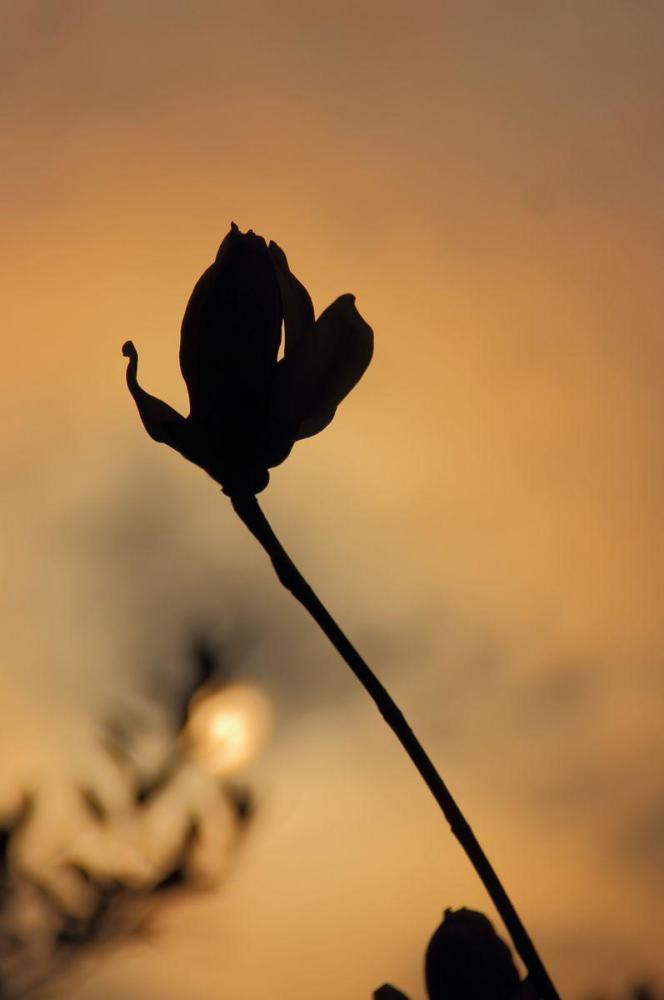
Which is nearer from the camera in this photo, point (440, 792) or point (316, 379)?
point (440, 792)

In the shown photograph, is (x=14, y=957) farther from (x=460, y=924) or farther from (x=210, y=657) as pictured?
(x=460, y=924)

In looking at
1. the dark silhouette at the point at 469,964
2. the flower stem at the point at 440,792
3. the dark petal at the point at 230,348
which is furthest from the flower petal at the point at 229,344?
the dark silhouette at the point at 469,964

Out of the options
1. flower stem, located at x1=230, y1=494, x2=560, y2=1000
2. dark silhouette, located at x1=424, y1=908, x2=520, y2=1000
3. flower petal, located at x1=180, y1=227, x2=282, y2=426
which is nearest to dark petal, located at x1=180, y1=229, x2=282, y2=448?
flower petal, located at x1=180, y1=227, x2=282, y2=426

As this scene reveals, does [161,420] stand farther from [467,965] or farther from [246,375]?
[467,965]

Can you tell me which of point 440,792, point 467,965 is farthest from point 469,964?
point 440,792

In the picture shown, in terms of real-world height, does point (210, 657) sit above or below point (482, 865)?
above

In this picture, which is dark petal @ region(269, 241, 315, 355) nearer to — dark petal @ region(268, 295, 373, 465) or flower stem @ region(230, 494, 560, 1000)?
dark petal @ region(268, 295, 373, 465)

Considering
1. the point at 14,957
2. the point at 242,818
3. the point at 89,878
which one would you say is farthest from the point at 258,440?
the point at 242,818

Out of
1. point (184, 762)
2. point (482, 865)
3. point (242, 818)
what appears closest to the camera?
point (482, 865)
